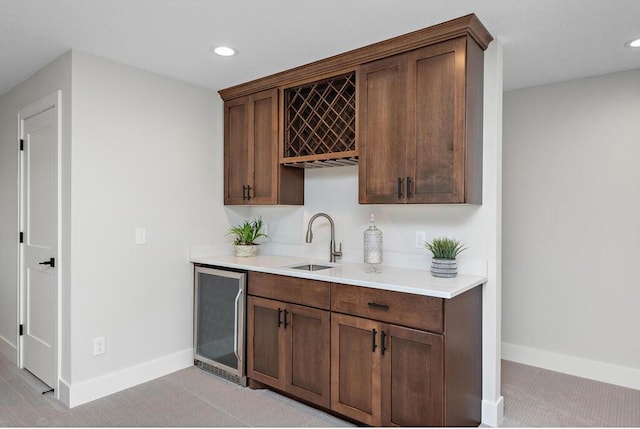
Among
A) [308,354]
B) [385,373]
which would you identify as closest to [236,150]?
[308,354]

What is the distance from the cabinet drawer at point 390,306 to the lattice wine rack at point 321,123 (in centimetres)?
93

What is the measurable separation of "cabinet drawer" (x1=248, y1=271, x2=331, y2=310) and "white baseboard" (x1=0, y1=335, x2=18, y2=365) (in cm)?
207

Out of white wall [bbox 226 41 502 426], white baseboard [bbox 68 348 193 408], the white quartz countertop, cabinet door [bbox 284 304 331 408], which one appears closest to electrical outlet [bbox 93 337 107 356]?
white baseboard [bbox 68 348 193 408]

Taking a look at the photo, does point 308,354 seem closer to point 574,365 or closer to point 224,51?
point 224,51

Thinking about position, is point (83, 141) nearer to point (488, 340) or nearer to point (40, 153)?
point (40, 153)

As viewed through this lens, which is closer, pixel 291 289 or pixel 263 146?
pixel 291 289

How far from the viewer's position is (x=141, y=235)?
3.02 metres

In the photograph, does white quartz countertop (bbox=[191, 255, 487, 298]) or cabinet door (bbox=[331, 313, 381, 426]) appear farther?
cabinet door (bbox=[331, 313, 381, 426])

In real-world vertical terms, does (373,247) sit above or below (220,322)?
above

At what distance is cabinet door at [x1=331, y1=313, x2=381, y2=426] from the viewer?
7.37ft

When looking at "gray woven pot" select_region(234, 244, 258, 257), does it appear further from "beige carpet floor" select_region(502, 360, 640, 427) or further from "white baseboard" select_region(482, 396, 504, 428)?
"beige carpet floor" select_region(502, 360, 640, 427)

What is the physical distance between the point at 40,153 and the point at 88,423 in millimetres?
1910

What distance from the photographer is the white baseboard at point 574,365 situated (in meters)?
2.93

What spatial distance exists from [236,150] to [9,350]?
8.30 ft
